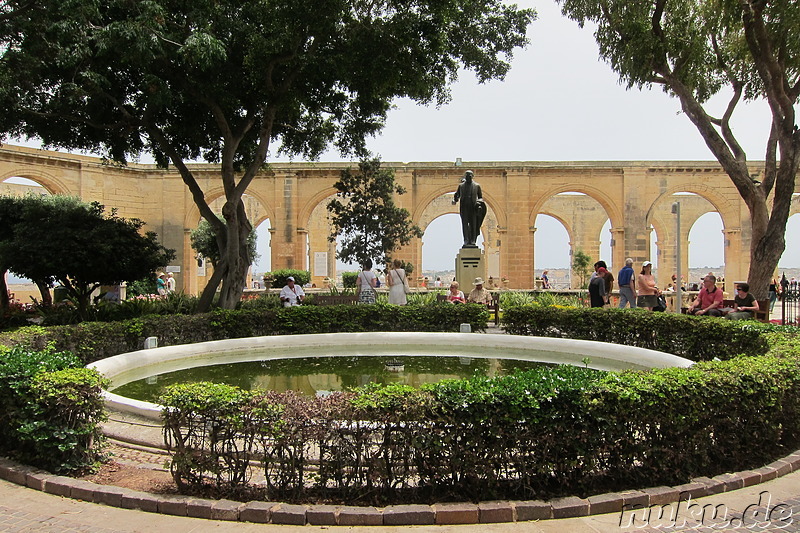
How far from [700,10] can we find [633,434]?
1044cm

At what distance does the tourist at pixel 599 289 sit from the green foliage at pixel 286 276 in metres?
10.5

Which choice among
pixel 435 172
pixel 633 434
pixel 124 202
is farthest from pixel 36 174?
pixel 633 434

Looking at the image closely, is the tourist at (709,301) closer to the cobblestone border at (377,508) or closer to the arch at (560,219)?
the cobblestone border at (377,508)

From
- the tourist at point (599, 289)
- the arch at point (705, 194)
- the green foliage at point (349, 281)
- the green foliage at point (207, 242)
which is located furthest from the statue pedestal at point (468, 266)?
the arch at point (705, 194)

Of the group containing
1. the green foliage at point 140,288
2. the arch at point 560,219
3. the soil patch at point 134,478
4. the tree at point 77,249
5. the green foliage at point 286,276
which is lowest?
the soil patch at point 134,478

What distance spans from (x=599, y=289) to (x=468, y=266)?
355 centimetres

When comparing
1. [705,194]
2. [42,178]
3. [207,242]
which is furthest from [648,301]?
[42,178]

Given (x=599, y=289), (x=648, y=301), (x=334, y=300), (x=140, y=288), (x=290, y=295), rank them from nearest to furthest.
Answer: (x=648, y=301)
(x=599, y=289)
(x=290, y=295)
(x=334, y=300)
(x=140, y=288)

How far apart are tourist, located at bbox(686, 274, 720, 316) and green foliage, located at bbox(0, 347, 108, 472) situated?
8575 millimetres

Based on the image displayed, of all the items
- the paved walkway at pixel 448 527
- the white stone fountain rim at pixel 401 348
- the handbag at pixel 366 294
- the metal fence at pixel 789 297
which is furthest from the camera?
the handbag at pixel 366 294

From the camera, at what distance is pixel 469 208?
484 inches

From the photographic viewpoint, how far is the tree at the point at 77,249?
8.51 m

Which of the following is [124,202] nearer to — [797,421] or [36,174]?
[36,174]

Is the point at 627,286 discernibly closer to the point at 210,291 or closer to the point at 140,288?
the point at 210,291
